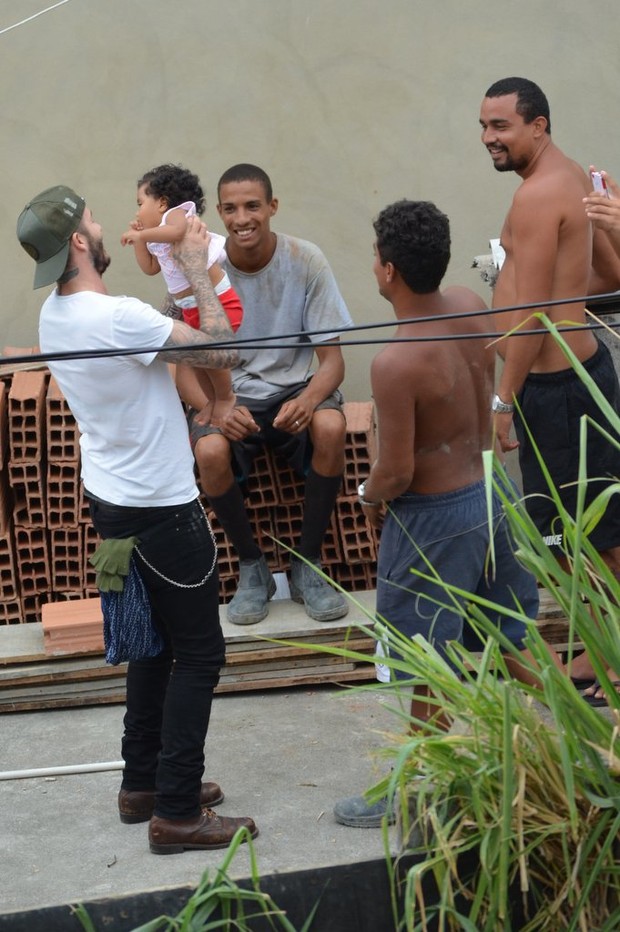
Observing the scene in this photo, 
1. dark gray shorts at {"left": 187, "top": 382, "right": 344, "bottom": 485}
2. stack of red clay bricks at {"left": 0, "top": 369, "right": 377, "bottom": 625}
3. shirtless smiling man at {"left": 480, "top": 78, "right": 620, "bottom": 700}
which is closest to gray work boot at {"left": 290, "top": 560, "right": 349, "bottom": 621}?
stack of red clay bricks at {"left": 0, "top": 369, "right": 377, "bottom": 625}

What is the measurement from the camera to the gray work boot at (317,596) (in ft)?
16.5

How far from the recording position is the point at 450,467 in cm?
373

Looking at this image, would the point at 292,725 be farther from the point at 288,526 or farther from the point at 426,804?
the point at 426,804

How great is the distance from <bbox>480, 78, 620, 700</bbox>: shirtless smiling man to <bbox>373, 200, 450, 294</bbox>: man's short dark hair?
682 mm

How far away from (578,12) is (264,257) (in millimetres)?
2013

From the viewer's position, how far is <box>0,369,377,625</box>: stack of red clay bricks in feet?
17.6

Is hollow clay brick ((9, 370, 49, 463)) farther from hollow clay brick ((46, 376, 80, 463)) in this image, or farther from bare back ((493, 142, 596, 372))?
bare back ((493, 142, 596, 372))

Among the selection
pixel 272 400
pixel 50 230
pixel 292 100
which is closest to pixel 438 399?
pixel 50 230

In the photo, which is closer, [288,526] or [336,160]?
[288,526]

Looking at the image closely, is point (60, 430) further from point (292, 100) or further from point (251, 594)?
point (292, 100)

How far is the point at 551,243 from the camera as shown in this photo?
14.0ft

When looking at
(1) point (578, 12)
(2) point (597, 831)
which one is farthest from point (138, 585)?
(1) point (578, 12)

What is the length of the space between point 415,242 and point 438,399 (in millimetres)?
441

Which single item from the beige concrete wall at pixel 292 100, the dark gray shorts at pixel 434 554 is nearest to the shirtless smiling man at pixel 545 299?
the dark gray shorts at pixel 434 554
